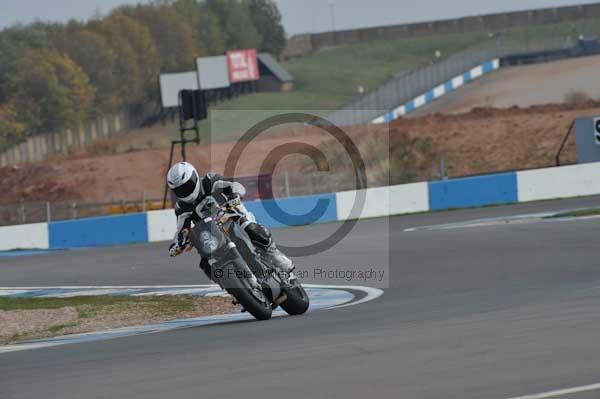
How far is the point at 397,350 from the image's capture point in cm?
798

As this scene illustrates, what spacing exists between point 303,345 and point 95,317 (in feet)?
15.2

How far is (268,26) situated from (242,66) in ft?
78.6

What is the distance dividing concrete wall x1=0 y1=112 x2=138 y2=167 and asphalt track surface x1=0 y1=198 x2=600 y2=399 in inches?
1655

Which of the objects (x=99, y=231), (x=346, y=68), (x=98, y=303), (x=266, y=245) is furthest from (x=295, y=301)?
(x=346, y=68)

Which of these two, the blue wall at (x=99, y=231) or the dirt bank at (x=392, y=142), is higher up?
the dirt bank at (x=392, y=142)

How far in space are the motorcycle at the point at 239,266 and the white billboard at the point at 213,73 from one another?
62.1 metres

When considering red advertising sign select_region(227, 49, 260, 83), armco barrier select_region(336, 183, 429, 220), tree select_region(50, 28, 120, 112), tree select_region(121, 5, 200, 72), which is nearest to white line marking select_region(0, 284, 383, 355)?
armco barrier select_region(336, 183, 429, 220)

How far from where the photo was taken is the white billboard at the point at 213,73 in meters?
73.0

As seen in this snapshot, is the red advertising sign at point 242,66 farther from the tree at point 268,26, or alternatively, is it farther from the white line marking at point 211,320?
the white line marking at point 211,320

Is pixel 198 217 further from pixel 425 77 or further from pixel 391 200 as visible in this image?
pixel 425 77

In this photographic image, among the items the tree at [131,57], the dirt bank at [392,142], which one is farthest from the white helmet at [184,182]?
the tree at [131,57]

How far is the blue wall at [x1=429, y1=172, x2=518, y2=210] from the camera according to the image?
1126 inches

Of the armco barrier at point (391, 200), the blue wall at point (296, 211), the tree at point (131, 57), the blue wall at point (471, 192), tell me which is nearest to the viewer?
the blue wall at point (296, 211)

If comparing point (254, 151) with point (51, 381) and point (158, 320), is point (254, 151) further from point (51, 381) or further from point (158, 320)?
point (51, 381)
